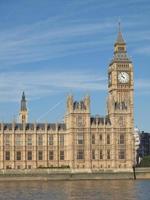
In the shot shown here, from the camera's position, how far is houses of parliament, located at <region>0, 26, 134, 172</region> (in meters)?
138

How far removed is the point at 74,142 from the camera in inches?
5453

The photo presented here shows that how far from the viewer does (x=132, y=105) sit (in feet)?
524

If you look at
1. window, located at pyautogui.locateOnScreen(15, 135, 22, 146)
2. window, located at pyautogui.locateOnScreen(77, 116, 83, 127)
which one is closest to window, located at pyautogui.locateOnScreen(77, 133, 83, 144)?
window, located at pyautogui.locateOnScreen(77, 116, 83, 127)

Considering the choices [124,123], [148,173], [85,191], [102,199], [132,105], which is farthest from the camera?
[132,105]

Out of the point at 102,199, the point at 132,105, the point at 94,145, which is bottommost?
the point at 102,199

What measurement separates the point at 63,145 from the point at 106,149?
368 inches

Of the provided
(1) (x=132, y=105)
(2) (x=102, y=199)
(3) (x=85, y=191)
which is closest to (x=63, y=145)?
(1) (x=132, y=105)

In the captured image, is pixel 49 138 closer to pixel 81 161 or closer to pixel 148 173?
pixel 81 161

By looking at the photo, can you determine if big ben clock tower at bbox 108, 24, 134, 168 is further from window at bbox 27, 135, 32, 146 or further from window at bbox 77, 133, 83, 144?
window at bbox 27, 135, 32, 146

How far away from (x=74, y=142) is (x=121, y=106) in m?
13.9

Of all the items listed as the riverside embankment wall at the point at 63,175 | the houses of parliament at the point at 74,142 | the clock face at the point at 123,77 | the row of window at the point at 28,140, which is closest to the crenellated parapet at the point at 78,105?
the houses of parliament at the point at 74,142

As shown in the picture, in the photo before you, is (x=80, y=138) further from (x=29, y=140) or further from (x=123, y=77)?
(x=123, y=77)

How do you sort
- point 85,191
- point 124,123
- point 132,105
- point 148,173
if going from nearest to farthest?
point 85,191 < point 148,173 < point 124,123 < point 132,105

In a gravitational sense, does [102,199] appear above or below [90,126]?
below
